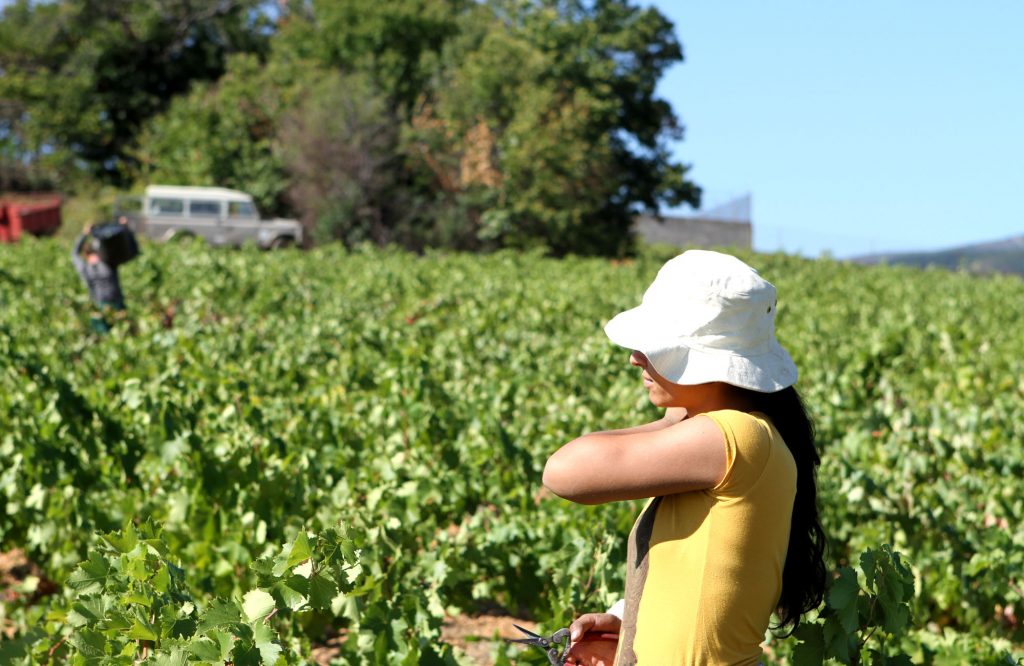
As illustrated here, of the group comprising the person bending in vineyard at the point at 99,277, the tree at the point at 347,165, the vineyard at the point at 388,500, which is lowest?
the vineyard at the point at 388,500

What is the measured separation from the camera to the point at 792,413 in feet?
6.79

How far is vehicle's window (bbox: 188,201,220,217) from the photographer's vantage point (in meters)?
27.0

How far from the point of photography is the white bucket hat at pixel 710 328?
6.38 feet

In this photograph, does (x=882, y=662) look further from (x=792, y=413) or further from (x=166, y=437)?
(x=166, y=437)

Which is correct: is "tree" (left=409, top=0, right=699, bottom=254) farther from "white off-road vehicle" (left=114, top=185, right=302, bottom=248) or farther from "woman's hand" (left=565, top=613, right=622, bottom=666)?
"woman's hand" (left=565, top=613, right=622, bottom=666)

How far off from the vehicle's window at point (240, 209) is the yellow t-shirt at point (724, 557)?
26.4 m

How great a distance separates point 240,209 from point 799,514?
26.6 m

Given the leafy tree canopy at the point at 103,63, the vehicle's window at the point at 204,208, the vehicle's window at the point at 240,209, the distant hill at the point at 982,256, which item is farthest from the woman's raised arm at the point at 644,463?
the leafy tree canopy at the point at 103,63

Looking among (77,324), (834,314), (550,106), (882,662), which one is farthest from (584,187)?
(882,662)

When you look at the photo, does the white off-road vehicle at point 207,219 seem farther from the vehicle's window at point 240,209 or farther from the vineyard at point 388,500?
the vineyard at point 388,500

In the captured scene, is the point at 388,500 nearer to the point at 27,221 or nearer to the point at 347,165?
the point at 27,221

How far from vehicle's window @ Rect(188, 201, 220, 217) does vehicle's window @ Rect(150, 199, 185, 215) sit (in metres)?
0.21

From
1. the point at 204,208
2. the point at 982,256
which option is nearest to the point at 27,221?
the point at 204,208

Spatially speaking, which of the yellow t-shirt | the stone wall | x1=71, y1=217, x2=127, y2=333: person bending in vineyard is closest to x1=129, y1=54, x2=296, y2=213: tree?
the stone wall
